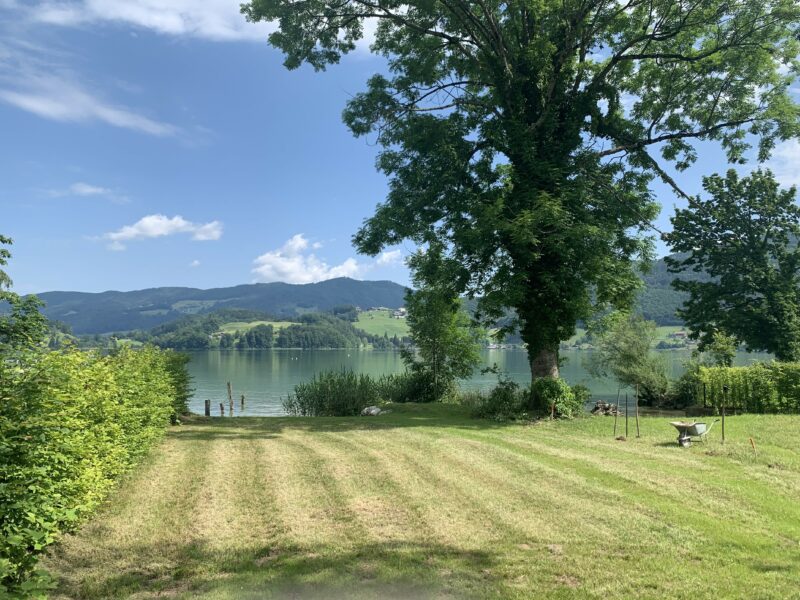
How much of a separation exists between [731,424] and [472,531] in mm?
13155

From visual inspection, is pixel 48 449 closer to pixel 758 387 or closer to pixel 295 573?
pixel 295 573

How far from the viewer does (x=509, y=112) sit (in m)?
20.0

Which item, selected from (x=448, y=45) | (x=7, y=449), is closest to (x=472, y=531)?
(x=7, y=449)

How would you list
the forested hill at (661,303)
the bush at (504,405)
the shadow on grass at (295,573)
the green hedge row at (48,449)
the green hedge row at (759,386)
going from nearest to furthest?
the green hedge row at (48,449) < the shadow on grass at (295,573) < the bush at (504,405) < the green hedge row at (759,386) < the forested hill at (661,303)

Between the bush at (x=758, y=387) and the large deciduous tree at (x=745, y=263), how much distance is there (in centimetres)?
869

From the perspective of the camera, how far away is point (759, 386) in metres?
21.0

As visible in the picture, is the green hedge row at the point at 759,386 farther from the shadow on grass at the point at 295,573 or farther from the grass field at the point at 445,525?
the shadow on grass at the point at 295,573

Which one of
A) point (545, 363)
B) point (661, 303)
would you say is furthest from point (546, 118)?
point (661, 303)

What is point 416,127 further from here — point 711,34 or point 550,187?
point 711,34

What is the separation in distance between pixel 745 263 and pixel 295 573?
33212 millimetres

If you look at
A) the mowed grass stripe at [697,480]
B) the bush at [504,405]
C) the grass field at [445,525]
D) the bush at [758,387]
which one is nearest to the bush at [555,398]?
the bush at [504,405]

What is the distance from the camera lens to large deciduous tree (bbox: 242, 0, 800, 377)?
1830cm

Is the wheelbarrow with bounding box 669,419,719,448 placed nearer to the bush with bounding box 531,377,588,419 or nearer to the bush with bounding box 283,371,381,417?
the bush with bounding box 531,377,588,419

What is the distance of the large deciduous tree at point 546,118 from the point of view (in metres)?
18.3
